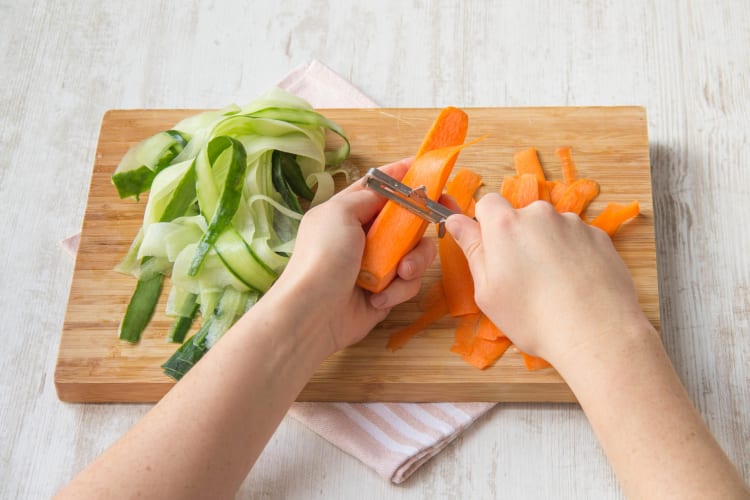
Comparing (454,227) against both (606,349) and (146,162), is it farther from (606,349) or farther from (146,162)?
(146,162)

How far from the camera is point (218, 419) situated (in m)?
1.50

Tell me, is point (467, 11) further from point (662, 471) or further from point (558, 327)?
point (662, 471)

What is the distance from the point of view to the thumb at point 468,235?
5.92ft

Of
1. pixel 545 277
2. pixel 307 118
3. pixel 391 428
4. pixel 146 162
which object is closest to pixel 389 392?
pixel 391 428

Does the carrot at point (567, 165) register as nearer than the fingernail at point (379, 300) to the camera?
No

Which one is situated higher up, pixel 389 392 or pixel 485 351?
pixel 485 351

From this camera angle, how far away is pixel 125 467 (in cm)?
143

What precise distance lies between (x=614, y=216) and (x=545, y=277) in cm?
32

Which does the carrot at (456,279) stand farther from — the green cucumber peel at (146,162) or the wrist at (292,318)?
the green cucumber peel at (146,162)

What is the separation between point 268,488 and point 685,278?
104cm

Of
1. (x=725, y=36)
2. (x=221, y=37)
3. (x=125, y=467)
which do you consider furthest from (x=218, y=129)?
(x=725, y=36)

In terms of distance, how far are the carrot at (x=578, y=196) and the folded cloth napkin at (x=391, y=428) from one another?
1.51 ft

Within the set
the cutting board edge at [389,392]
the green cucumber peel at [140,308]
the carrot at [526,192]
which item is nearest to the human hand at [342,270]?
the cutting board edge at [389,392]

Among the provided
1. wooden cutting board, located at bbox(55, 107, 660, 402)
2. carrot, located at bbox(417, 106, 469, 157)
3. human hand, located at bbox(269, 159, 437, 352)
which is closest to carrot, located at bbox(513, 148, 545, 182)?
wooden cutting board, located at bbox(55, 107, 660, 402)
